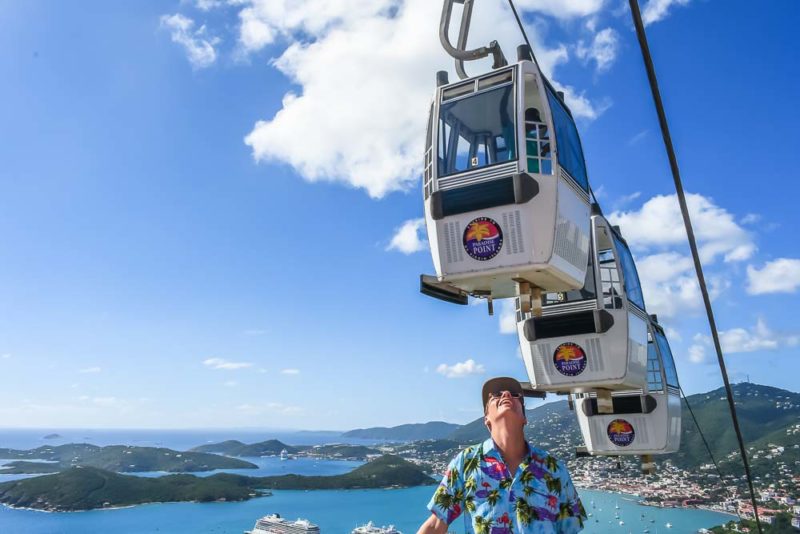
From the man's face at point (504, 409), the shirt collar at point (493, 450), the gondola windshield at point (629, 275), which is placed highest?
the gondola windshield at point (629, 275)

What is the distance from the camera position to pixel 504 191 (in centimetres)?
395

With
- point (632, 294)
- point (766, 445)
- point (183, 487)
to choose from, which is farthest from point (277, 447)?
point (632, 294)

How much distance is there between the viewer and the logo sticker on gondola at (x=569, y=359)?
21.0 feet

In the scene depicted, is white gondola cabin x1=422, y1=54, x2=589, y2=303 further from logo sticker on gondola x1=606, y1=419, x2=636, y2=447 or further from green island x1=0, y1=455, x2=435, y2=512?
green island x1=0, y1=455, x2=435, y2=512

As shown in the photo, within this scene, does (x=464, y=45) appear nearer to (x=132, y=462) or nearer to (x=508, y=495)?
(x=508, y=495)

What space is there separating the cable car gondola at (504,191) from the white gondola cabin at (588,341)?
90.6 inches

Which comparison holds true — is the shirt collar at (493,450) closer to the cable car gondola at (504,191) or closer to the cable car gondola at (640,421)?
the cable car gondola at (504,191)

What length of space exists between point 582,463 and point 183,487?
70.0m

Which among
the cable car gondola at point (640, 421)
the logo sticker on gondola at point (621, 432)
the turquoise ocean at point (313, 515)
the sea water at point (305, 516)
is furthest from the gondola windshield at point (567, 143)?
the turquoise ocean at point (313, 515)

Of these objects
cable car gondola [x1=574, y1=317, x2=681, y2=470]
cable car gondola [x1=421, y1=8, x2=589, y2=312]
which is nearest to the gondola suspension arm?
cable car gondola [x1=421, y1=8, x2=589, y2=312]

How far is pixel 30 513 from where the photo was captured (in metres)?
81.6

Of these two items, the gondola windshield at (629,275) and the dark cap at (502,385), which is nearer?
the dark cap at (502,385)

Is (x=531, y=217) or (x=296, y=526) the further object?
(x=296, y=526)

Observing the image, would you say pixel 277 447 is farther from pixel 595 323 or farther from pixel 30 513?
pixel 595 323
